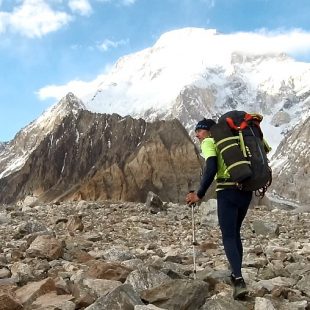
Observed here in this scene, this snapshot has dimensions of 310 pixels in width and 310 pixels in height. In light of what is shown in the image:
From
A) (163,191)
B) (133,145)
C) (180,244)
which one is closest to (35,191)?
(133,145)

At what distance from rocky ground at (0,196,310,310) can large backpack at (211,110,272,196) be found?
1416 mm

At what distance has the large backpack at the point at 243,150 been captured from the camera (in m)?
7.26

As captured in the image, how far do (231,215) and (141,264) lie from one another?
2484mm

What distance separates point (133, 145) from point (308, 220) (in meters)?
76.3

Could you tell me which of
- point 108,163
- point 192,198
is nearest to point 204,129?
point 192,198

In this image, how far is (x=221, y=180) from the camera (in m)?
7.68

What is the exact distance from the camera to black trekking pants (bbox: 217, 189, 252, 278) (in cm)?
759

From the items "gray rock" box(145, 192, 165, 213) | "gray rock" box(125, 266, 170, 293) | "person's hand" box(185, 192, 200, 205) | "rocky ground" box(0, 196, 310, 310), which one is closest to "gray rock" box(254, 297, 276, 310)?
"rocky ground" box(0, 196, 310, 310)

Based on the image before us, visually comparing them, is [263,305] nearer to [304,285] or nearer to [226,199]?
[226,199]

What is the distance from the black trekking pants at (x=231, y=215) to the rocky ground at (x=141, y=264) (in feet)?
1.51

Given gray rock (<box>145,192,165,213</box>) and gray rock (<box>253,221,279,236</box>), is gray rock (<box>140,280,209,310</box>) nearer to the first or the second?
gray rock (<box>253,221,279,236</box>)

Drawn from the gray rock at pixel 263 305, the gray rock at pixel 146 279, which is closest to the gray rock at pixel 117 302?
the gray rock at pixel 146 279

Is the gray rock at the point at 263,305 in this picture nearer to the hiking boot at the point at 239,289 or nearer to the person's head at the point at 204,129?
the hiking boot at the point at 239,289

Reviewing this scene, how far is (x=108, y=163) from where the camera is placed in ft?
270
